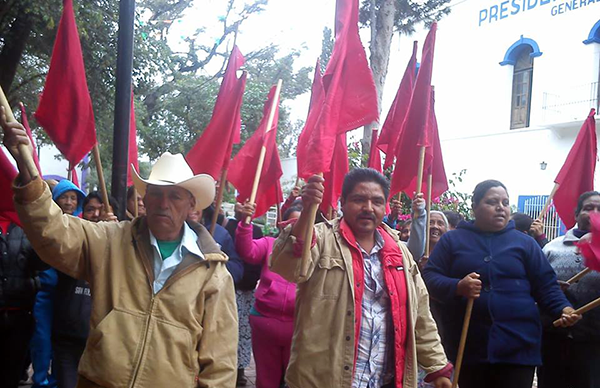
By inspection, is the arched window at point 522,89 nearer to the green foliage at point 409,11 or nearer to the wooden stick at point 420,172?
the green foliage at point 409,11

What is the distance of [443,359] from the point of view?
3629 millimetres

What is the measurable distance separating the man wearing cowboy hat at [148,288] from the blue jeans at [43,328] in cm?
192

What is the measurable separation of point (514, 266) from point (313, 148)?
1715 millimetres

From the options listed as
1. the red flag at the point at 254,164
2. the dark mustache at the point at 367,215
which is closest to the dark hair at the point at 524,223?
the red flag at the point at 254,164

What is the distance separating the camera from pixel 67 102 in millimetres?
4699

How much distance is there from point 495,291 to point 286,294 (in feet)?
5.24

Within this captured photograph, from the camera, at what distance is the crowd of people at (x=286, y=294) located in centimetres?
292

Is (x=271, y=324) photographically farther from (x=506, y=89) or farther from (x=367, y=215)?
(x=506, y=89)

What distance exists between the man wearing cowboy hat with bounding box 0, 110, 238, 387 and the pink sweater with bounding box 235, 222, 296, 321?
67.0 inches

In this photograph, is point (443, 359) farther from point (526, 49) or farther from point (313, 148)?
point (526, 49)

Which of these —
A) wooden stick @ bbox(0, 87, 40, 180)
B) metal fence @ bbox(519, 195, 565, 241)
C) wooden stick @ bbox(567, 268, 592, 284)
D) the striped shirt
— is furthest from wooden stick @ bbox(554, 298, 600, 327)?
metal fence @ bbox(519, 195, 565, 241)

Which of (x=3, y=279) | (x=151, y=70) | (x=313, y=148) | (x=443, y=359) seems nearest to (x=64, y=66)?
(x=3, y=279)

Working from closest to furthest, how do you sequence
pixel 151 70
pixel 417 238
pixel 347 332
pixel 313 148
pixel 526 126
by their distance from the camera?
1. pixel 347 332
2. pixel 313 148
3. pixel 417 238
4. pixel 151 70
5. pixel 526 126

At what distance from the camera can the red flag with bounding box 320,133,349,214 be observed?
5.45 meters
